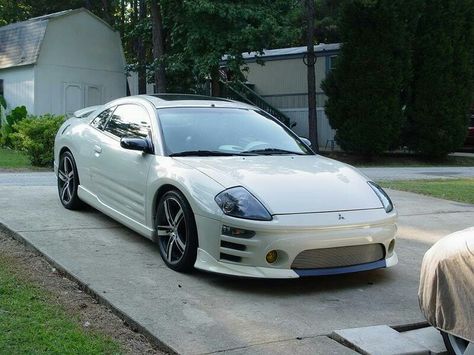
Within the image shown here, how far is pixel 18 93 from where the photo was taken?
68.9 feet

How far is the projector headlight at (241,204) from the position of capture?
4.62m

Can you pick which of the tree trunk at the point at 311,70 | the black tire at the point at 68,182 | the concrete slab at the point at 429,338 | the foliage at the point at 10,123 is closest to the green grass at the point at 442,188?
the black tire at the point at 68,182

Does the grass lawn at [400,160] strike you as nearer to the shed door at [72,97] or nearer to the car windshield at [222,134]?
the shed door at [72,97]

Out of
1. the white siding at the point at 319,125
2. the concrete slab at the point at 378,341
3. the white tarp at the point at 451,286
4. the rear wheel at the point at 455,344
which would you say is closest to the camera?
the white tarp at the point at 451,286

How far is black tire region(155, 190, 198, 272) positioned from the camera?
16.3 ft

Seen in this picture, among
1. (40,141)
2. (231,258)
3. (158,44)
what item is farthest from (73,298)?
(158,44)

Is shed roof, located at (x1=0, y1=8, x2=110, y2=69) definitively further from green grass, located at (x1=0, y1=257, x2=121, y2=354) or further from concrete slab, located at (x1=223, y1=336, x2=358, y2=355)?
concrete slab, located at (x1=223, y1=336, x2=358, y2=355)

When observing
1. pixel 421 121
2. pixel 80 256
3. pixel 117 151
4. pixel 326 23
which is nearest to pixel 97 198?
pixel 117 151

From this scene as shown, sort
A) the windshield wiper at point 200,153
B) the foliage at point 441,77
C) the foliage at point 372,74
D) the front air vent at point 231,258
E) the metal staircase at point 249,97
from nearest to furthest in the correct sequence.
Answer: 1. the front air vent at point 231,258
2. the windshield wiper at point 200,153
3. the foliage at point 372,74
4. the foliage at point 441,77
5. the metal staircase at point 249,97

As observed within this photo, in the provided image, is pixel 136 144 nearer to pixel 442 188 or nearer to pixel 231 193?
pixel 231 193

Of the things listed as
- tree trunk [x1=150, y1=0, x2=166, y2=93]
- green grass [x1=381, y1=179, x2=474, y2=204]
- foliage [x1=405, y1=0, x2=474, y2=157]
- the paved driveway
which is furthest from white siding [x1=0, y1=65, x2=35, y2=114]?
the paved driveway

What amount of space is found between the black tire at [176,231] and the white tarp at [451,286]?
1.97 meters

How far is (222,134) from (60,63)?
16588 mm

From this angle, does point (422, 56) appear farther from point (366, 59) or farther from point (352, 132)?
point (352, 132)
